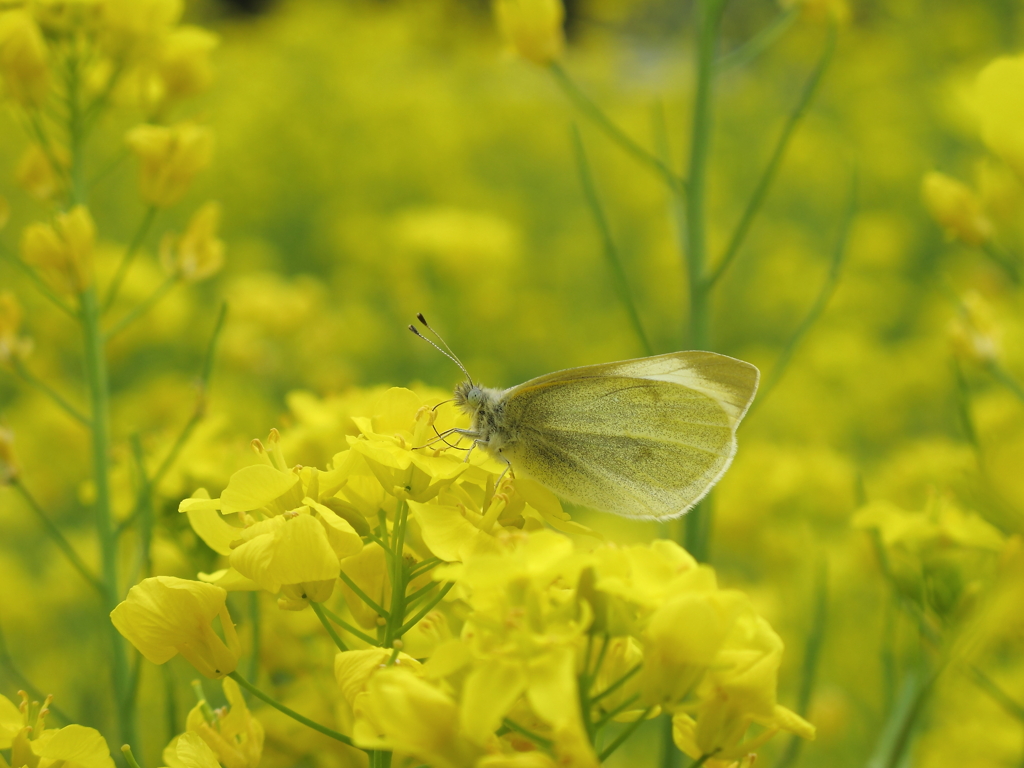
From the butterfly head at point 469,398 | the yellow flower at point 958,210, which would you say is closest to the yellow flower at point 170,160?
the butterfly head at point 469,398

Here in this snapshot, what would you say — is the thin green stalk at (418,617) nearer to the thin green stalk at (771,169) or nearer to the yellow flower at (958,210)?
the thin green stalk at (771,169)

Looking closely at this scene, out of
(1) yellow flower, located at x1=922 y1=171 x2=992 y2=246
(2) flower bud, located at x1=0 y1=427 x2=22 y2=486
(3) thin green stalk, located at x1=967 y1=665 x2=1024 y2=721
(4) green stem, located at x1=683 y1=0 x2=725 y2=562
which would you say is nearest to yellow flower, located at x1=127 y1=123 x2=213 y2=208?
(2) flower bud, located at x1=0 y1=427 x2=22 y2=486

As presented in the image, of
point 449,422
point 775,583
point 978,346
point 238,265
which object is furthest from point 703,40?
point 238,265

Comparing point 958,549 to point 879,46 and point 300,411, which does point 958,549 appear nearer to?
point 300,411

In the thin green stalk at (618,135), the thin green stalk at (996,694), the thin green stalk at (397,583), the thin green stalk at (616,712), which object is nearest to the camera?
the thin green stalk at (616,712)

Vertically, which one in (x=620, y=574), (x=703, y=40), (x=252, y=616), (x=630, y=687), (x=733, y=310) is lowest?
(x=733, y=310)

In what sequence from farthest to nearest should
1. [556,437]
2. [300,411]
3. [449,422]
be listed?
[556,437], [300,411], [449,422]

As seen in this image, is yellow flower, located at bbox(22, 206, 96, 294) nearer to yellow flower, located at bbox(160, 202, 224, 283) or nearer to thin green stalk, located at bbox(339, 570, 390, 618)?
yellow flower, located at bbox(160, 202, 224, 283)
